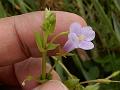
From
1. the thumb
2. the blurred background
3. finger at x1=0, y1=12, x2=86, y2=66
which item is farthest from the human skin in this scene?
the blurred background

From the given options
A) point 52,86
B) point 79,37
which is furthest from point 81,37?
point 52,86

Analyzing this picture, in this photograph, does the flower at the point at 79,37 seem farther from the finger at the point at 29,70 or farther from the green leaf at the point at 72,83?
the finger at the point at 29,70

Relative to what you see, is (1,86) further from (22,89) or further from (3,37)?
(3,37)

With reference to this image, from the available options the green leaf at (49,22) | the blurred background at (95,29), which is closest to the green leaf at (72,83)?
the green leaf at (49,22)

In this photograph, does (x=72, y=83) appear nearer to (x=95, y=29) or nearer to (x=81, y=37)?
(x=81, y=37)

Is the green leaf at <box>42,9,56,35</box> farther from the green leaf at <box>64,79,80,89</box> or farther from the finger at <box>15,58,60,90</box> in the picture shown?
Result: the finger at <box>15,58,60,90</box>
